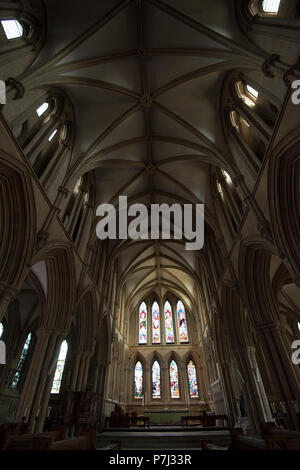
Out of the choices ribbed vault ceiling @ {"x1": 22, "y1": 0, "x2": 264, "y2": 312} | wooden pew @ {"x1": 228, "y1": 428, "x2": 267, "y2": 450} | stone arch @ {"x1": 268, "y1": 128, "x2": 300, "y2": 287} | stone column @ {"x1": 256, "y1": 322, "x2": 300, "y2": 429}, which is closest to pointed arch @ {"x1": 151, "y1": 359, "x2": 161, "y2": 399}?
stone column @ {"x1": 256, "y1": 322, "x2": 300, "y2": 429}

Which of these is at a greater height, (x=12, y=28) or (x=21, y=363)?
(x=12, y=28)

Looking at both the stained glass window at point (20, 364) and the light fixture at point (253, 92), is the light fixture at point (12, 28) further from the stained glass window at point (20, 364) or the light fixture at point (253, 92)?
the stained glass window at point (20, 364)

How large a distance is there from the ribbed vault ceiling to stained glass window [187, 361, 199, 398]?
46.9 feet

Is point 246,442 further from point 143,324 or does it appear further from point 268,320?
point 143,324

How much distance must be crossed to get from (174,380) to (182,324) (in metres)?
4.62

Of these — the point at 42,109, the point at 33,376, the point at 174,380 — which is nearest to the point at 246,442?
the point at 33,376

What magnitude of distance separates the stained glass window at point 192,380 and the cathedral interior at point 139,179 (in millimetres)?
3365

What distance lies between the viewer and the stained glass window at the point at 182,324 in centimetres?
2156

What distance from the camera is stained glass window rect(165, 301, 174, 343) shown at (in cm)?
2166

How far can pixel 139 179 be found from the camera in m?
14.1

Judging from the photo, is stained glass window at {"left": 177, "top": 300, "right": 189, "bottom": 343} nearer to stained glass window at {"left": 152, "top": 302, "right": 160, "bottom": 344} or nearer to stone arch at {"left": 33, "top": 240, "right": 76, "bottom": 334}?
stained glass window at {"left": 152, "top": 302, "right": 160, "bottom": 344}

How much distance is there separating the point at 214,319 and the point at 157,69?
13.1m

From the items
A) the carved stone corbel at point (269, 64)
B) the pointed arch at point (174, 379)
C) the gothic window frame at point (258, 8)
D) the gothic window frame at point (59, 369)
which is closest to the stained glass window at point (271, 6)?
the gothic window frame at point (258, 8)

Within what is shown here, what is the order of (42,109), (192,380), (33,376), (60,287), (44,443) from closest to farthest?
1. (44,443)
2. (33,376)
3. (42,109)
4. (60,287)
5. (192,380)
